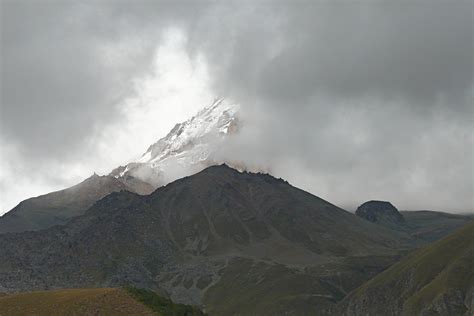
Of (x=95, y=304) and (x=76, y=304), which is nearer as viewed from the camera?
(x=95, y=304)

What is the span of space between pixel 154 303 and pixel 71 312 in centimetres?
1601

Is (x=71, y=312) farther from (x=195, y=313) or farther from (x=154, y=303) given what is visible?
(x=195, y=313)

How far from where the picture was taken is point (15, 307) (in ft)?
403

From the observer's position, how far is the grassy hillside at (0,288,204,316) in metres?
113

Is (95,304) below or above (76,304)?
below

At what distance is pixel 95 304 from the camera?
11544 cm

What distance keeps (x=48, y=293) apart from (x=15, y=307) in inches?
313

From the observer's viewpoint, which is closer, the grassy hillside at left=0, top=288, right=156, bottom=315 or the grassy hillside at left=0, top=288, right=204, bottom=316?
the grassy hillside at left=0, top=288, right=204, bottom=316

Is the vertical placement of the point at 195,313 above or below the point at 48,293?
below

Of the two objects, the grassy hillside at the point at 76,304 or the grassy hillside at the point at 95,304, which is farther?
the grassy hillside at the point at 76,304

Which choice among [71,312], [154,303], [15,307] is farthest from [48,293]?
[154,303]

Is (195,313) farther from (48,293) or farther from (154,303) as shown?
(48,293)

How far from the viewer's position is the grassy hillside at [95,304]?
4441 inches

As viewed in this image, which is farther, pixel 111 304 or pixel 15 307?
pixel 15 307
